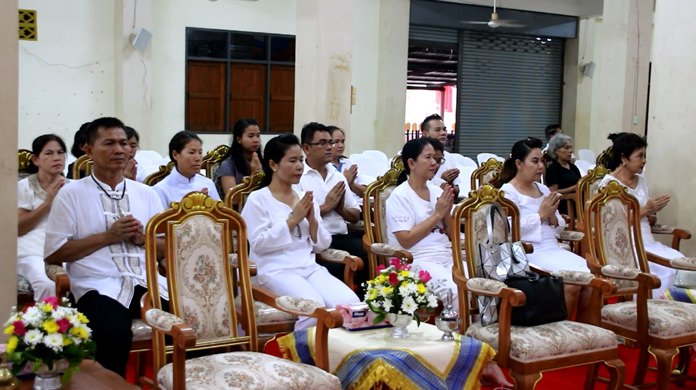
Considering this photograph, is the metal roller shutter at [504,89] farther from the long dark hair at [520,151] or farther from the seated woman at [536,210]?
the seated woman at [536,210]

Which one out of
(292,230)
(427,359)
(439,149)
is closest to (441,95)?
(439,149)

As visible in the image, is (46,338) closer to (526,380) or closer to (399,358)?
(399,358)

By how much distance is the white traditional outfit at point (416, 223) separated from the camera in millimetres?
4730

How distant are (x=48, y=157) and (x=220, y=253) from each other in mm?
1632

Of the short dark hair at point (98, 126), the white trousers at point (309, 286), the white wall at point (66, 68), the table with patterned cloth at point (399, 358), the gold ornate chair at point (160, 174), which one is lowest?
the table with patterned cloth at point (399, 358)

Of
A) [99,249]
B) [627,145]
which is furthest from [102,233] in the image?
[627,145]

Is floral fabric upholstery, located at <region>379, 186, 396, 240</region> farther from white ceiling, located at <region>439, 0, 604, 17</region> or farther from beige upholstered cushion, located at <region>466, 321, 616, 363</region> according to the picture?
white ceiling, located at <region>439, 0, 604, 17</region>

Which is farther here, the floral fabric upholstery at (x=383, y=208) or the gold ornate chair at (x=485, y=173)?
the gold ornate chair at (x=485, y=173)

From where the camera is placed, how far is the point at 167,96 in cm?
1056

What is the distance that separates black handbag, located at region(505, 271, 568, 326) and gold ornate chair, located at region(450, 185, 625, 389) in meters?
0.04

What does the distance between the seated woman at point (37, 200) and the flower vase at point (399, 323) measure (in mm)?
1828

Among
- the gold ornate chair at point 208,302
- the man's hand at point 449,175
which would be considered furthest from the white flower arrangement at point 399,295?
the man's hand at point 449,175

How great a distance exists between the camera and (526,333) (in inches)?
144

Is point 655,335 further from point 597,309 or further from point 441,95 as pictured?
point 441,95
